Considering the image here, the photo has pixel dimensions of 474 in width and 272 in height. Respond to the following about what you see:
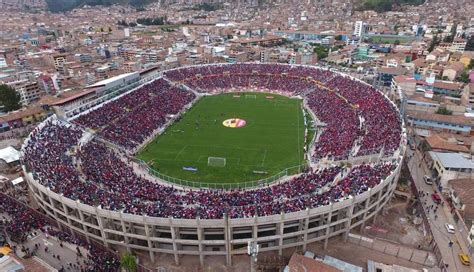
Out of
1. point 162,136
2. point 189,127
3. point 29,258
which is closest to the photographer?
point 29,258

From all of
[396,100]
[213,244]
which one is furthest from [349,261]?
[396,100]

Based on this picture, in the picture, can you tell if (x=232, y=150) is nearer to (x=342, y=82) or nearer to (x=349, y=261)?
(x=349, y=261)

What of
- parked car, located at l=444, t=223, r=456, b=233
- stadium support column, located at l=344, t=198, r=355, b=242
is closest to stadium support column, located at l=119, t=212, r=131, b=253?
stadium support column, located at l=344, t=198, r=355, b=242

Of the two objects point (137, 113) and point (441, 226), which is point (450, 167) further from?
point (137, 113)

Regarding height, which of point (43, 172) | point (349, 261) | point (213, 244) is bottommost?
point (349, 261)

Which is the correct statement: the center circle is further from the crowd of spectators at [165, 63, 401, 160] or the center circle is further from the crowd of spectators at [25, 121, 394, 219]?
the crowd of spectators at [25, 121, 394, 219]

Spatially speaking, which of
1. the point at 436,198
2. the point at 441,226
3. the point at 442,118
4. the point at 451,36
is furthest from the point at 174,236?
the point at 451,36
